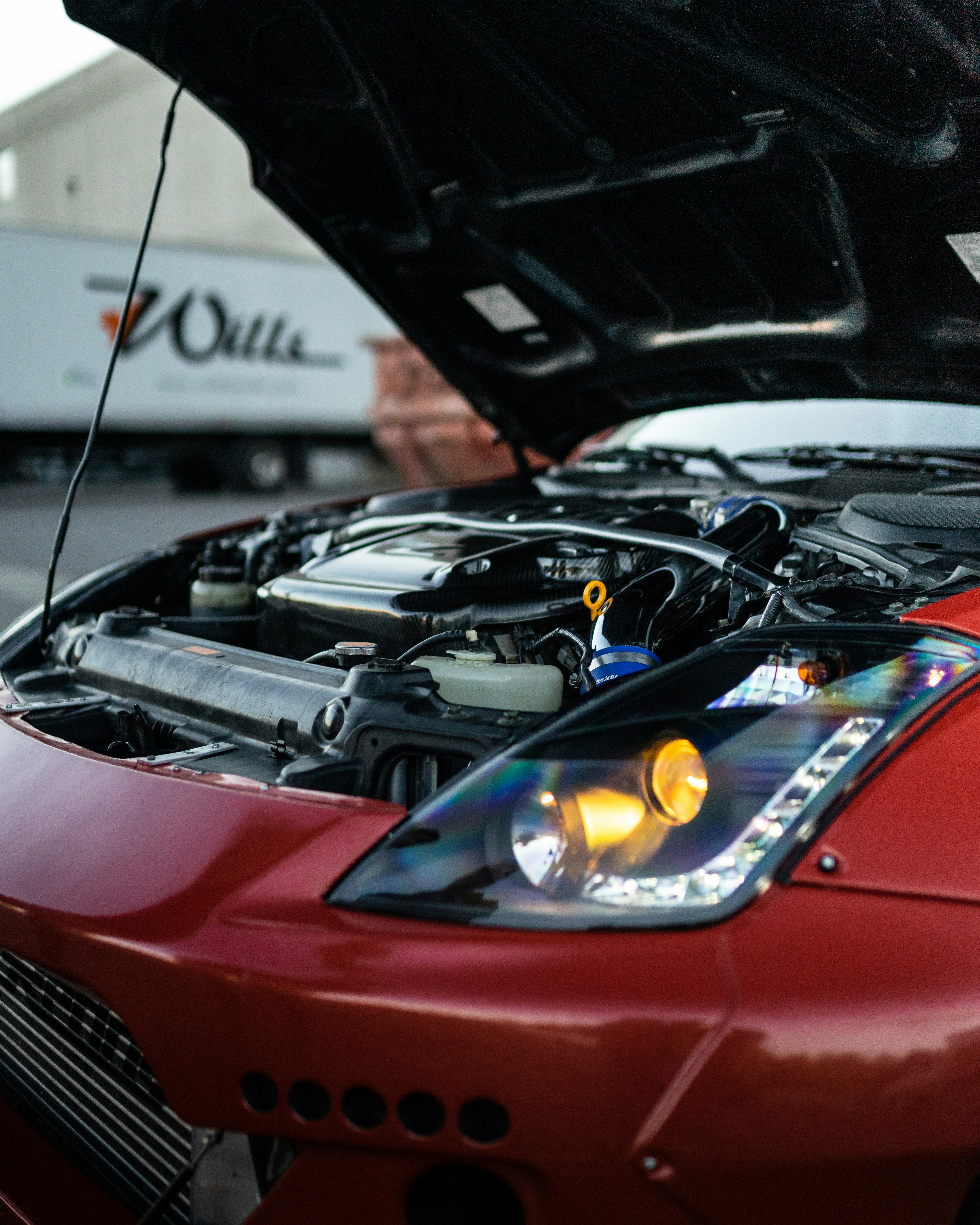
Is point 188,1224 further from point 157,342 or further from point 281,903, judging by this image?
A: point 157,342

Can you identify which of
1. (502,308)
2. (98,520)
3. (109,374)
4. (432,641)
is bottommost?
(98,520)

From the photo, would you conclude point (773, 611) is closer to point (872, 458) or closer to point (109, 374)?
point (872, 458)

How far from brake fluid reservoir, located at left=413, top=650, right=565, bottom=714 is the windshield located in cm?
116

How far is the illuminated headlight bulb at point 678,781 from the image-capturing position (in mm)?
1216

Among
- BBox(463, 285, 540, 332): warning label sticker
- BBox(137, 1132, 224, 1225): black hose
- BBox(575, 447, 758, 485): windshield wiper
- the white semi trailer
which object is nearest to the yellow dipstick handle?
BBox(575, 447, 758, 485): windshield wiper

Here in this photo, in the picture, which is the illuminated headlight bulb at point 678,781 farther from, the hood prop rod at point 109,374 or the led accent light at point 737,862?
the hood prop rod at point 109,374

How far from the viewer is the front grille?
1.33 meters

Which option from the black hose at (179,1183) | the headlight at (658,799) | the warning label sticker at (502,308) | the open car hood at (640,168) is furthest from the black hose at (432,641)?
the warning label sticker at (502,308)

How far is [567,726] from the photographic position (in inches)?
52.9

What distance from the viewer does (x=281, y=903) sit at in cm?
118

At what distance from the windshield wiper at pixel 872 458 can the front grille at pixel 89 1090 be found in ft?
6.33

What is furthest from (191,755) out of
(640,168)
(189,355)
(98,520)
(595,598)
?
(189,355)

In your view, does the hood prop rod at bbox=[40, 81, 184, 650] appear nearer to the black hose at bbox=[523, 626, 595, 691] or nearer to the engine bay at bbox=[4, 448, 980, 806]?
the engine bay at bbox=[4, 448, 980, 806]

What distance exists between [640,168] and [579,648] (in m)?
1.09
